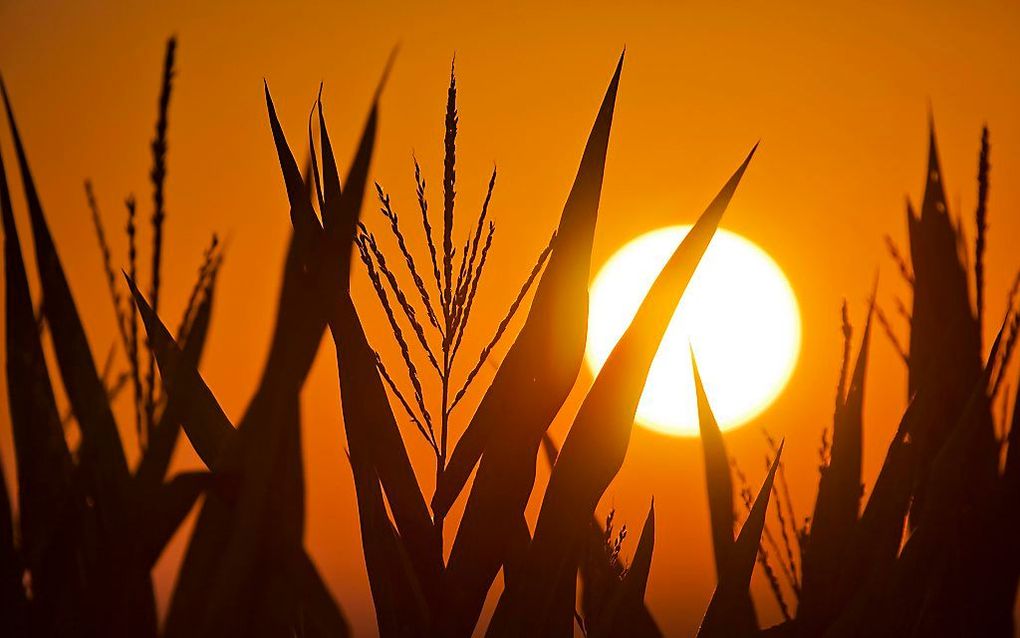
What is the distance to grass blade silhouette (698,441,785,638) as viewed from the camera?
1205 millimetres

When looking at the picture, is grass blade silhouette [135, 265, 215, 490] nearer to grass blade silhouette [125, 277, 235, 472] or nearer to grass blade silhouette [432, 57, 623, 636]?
grass blade silhouette [125, 277, 235, 472]

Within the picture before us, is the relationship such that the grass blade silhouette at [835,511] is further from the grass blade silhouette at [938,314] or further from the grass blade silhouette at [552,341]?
the grass blade silhouette at [552,341]

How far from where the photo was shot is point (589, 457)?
1.09 meters

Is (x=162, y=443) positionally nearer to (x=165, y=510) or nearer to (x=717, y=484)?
(x=165, y=510)

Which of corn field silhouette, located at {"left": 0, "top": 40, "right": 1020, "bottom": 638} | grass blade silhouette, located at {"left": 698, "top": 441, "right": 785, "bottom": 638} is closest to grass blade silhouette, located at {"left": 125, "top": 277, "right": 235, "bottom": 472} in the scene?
corn field silhouette, located at {"left": 0, "top": 40, "right": 1020, "bottom": 638}

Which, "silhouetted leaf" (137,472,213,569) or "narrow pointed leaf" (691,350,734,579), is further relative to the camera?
"narrow pointed leaf" (691,350,734,579)

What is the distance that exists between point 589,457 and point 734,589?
0.27 m

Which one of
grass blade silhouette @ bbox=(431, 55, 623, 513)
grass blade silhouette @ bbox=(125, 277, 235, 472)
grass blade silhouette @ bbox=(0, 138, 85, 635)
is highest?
grass blade silhouette @ bbox=(431, 55, 623, 513)

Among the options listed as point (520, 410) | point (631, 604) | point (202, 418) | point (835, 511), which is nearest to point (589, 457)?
point (520, 410)

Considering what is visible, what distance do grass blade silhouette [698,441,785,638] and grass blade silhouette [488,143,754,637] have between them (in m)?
0.21

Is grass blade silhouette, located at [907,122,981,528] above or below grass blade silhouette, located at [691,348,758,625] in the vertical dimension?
above

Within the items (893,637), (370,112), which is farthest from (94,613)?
(893,637)

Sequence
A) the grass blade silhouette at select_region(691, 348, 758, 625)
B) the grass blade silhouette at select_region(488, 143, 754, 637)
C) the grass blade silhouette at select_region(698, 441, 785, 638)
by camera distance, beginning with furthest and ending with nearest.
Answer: the grass blade silhouette at select_region(691, 348, 758, 625) < the grass blade silhouette at select_region(698, 441, 785, 638) < the grass blade silhouette at select_region(488, 143, 754, 637)

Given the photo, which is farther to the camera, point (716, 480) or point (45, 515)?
point (716, 480)
